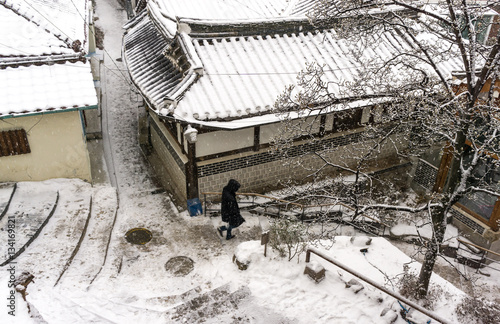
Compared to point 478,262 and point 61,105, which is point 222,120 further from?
point 478,262

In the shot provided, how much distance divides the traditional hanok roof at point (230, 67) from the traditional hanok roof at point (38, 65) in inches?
65.7

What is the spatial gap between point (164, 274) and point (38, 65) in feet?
22.6

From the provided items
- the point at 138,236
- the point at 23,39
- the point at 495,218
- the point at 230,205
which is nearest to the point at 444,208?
the point at 230,205

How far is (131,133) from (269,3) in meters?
9.12

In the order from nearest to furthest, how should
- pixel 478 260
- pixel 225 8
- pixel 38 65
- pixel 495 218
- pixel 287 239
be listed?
pixel 287 239
pixel 38 65
pixel 495 218
pixel 478 260
pixel 225 8

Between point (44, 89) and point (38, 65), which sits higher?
point (38, 65)

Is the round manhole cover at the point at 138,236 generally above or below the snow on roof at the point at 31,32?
below

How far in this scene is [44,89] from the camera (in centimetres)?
996

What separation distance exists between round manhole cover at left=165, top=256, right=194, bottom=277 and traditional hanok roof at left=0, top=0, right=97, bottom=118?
4.67 metres

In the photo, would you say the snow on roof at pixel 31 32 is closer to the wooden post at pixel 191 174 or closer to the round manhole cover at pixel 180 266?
the wooden post at pixel 191 174

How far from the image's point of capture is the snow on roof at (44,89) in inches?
372

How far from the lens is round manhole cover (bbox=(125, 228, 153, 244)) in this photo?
10.1 m

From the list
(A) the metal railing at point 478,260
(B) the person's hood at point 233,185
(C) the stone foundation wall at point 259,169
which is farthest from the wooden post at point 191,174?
(A) the metal railing at point 478,260

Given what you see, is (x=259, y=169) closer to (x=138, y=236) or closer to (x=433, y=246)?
(x=138, y=236)
